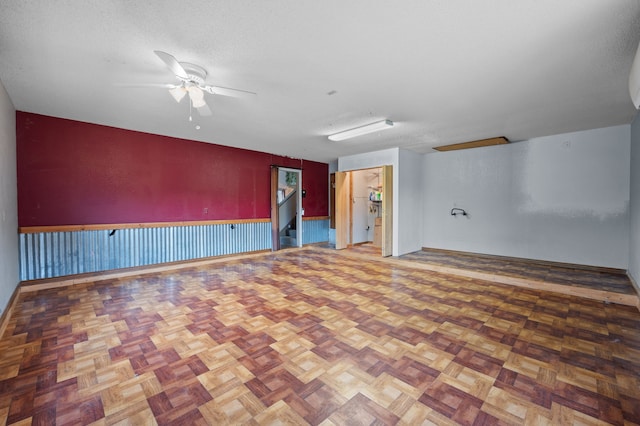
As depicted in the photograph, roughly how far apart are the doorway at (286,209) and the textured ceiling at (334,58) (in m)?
2.90

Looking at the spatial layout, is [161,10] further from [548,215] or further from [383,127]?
[548,215]

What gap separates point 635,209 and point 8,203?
8498 mm

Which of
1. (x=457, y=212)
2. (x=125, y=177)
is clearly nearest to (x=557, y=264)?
(x=457, y=212)

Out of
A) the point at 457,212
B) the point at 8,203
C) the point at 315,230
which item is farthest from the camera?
the point at 315,230

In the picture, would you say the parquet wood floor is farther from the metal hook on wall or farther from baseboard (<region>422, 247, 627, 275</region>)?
the metal hook on wall

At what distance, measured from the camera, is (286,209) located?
8.71 meters

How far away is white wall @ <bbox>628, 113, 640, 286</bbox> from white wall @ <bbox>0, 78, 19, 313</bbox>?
7.68 meters

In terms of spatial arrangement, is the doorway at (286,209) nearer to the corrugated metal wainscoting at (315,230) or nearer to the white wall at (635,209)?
the corrugated metal wainscoting at (315,230)

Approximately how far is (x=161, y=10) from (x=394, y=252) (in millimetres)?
5614

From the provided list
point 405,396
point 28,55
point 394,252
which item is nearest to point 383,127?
point 394,252

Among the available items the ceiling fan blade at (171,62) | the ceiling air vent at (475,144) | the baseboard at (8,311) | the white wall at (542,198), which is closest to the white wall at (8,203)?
the baseboard at (8,311)

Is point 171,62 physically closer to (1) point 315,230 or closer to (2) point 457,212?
(2) point 457,212

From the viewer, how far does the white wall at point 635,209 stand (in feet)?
12.1

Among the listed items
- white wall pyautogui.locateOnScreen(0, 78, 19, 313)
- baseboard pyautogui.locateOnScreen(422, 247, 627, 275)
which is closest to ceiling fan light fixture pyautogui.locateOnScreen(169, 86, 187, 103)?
white wall pyautogui.locateOnScreen(0, 78, 19, 313)
